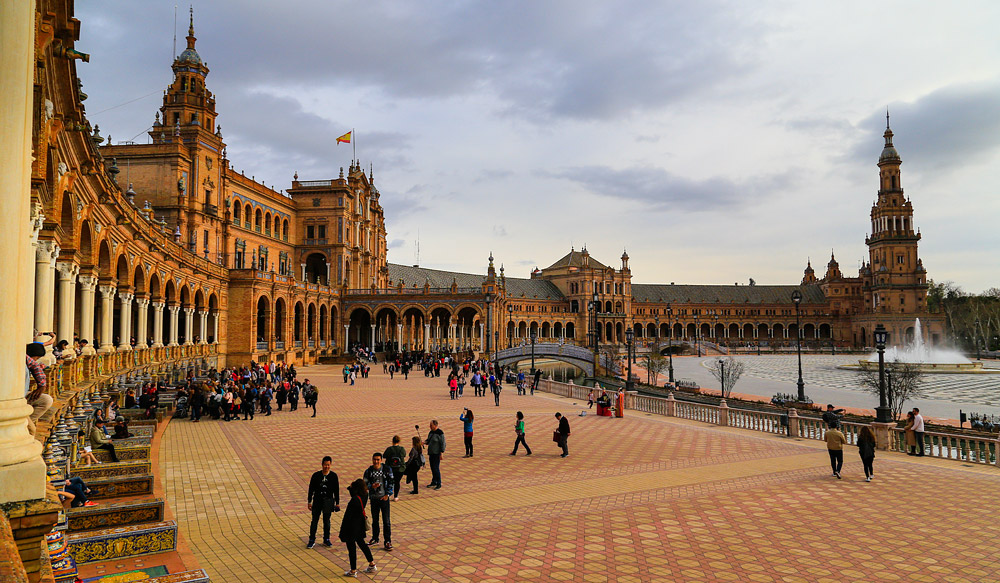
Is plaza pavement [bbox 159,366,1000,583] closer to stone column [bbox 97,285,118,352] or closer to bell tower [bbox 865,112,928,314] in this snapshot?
stone column [bbox 97,285,118,352]

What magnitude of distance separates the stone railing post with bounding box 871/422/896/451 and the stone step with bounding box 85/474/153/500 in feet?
61.9

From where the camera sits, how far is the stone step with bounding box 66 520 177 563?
26.0 ft

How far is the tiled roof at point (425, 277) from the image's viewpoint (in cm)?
10550

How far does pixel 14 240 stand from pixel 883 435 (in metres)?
21.1

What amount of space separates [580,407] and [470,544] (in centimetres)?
2112

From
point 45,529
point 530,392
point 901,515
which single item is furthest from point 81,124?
point 530,392

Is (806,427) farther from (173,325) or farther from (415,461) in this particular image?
(173,325)

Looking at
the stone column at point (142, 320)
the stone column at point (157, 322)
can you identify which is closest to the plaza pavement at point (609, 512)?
the stone column at point (142, 320)

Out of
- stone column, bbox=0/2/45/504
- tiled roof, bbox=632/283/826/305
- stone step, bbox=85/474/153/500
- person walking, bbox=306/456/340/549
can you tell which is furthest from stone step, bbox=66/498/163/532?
tiled roof, bbox=632/283/826/305

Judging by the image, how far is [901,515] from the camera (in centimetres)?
1139

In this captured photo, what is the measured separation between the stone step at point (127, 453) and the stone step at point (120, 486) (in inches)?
91.0

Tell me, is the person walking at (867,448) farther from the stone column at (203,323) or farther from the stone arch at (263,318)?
the stone arch at (263,318)

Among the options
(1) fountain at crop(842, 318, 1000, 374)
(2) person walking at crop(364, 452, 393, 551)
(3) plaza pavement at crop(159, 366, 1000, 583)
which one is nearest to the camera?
(3) plaza pavement at crop(159, 366, 1000, 583)

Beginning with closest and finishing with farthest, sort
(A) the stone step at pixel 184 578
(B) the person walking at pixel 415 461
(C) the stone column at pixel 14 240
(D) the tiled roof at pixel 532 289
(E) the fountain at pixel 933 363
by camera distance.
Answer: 1. (C) the stone column at pixel 14 240
2. (A) the stone step at pixel 184 578
3. (B) the person walking at pixel 415 461
4. (E) the fountain at pixel 933 363
5. (D) the tiled roof at pixel 532 289
